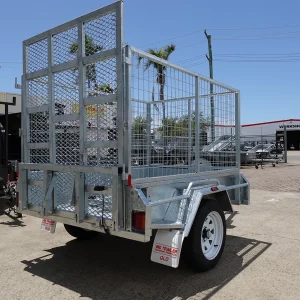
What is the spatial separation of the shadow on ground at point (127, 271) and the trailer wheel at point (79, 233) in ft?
0.39

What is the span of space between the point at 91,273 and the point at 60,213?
84cm

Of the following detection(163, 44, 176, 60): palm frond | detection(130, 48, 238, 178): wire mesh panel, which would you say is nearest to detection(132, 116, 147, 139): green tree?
detection(130, 48, 238, 178): wire mesh panel

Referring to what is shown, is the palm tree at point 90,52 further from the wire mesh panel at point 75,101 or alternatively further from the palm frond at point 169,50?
the palm frond at point 169,50

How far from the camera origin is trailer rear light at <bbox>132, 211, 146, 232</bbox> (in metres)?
3.26

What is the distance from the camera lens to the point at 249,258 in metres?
4.58

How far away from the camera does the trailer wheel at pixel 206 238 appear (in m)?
3.84

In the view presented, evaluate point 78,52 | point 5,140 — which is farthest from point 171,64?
point 5,140

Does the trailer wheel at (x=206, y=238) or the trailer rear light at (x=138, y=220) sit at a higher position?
the trailer rear light at (x=138, y=220)

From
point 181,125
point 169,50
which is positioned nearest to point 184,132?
point 181,125

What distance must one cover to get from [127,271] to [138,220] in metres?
1.16

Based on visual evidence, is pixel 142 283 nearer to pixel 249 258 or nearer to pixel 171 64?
pixel 249 258

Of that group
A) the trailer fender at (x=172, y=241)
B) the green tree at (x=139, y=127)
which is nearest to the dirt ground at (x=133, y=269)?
the trailer fender at (x=172, y=241)

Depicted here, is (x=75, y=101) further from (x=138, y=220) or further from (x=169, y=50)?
(x=169, y=50)

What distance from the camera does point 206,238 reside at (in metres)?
4.21
